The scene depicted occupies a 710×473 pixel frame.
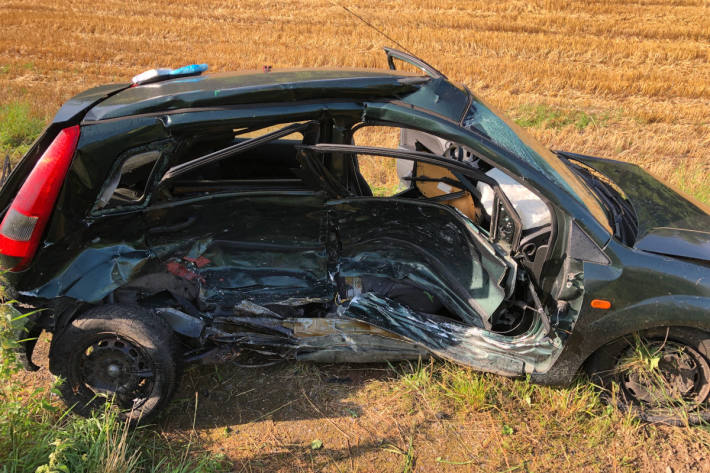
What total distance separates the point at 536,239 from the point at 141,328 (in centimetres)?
219

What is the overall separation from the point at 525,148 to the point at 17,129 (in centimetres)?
655

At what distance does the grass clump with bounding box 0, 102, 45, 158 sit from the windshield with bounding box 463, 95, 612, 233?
18.5ft

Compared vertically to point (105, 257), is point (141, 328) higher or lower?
lower

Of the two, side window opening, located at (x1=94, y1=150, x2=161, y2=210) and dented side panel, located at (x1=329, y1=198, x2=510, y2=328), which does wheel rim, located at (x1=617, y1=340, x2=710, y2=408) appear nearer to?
dented side panel, located at (x1=329, y1=198, x2=510, y2=328)

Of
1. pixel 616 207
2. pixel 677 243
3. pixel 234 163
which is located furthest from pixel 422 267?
pixel 234 163

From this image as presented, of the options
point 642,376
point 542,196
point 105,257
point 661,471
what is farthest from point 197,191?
point 661,471

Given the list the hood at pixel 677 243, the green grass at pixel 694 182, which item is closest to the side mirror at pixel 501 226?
the hood at pixel 677 243

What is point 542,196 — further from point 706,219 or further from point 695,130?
point 695,130

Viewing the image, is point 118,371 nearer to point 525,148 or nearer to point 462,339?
point 462,339

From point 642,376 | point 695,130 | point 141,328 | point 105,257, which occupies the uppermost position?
point 105,257

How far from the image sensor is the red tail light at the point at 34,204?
2.57 metres

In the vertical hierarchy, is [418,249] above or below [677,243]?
below

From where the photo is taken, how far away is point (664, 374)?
9.62 feet

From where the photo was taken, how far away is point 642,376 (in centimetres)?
296
